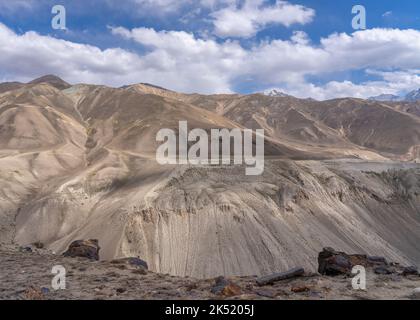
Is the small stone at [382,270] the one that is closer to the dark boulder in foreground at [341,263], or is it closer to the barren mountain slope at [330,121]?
the dark boulder in foreground at [341,263]

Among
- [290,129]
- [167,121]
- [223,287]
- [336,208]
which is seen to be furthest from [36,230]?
[290,129]

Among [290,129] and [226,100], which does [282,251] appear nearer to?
[290,129]

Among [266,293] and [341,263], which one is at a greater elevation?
[266,293]

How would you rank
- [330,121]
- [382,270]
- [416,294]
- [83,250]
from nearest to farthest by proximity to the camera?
[416,294]
[382,270]
[83,250]
[330,121]

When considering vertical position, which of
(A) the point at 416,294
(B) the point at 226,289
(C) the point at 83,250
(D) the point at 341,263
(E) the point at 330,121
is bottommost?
(C) the point at 83,250

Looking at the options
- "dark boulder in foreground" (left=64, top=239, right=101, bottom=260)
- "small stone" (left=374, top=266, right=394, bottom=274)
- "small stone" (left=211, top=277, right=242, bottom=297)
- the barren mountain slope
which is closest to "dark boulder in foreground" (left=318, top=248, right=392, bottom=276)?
"small stone" (left=374, top=266, right=394, bottom=274)

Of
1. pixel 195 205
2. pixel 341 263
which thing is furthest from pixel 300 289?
pixel 195 205

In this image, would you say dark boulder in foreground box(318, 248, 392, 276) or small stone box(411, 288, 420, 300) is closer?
small stone box(411, 288, 420, 300)

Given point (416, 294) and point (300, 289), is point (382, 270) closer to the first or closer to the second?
point (416, 294)

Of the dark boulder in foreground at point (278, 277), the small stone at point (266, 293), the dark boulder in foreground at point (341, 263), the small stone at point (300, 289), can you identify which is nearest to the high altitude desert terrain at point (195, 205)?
the dark boulder in foreground at point (278, 277)

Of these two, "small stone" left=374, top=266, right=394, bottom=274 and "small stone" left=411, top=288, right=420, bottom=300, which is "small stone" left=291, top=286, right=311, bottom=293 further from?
"small stone" left=374, top=266, right=394, bottom=274
